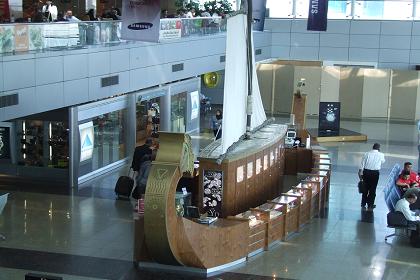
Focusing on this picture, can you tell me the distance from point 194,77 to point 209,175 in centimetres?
1429

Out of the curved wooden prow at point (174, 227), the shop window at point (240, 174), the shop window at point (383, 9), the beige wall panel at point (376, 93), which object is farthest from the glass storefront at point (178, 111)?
the curved wooden prow at point (174, 227)

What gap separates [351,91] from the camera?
34.8m

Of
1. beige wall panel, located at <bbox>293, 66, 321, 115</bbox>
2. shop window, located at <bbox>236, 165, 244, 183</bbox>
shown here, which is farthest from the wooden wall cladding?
beige wall panel, located at <bbox>293, 66, 321, 115</bbox>

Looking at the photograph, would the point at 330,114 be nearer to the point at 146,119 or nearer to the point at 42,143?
the point at 146,119

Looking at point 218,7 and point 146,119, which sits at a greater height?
point 218,7

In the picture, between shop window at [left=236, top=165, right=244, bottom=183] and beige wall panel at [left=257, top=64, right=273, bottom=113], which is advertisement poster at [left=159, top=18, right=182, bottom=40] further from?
beige wall panel at [left=257, top=64, right=273, bottom=113]

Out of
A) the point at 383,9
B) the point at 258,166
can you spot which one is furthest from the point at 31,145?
the point at 383,9

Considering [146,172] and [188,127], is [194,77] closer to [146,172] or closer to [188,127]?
[188,127]

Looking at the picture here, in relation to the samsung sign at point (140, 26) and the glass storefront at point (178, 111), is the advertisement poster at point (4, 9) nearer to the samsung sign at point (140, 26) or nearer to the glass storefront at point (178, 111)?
the samsung sign at point (140, 26)

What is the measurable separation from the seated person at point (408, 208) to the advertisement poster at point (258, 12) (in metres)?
14.8

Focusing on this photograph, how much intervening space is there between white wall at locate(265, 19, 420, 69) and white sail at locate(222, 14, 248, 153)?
21.3m

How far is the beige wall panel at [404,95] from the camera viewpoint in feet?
112

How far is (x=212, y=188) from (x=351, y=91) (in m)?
21.2

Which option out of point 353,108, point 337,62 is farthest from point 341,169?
point 337,62
